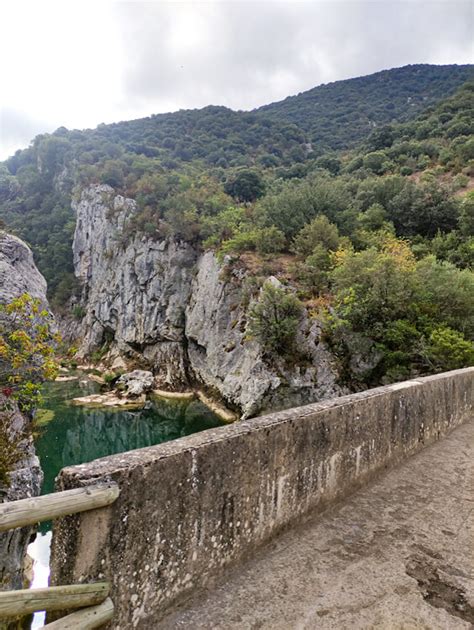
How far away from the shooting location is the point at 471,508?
407 centimetres

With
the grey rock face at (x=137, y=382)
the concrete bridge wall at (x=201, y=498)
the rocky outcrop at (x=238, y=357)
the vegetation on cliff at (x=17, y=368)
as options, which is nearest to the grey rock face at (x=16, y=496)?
the vegetation on cliff at (x=17, y=368)

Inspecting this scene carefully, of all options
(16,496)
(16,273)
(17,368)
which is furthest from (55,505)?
(16,273)

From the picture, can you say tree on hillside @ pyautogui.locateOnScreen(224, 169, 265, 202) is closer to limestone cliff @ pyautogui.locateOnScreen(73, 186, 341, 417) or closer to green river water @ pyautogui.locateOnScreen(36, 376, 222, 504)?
limestone cliff @ pyautogui.locateOnScreen(73, 186, 341, 417)

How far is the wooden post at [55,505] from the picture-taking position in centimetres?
177

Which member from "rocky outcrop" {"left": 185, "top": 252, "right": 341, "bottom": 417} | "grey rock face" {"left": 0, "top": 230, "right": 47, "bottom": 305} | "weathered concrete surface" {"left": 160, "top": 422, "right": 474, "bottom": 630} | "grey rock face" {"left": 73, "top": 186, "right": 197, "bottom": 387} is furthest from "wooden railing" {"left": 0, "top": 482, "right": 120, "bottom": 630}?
"grey rock face" {"left": 73, "top": 186, "right": 197, "bottom": 387}

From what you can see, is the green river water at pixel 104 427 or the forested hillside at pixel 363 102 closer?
the green river water at pixel 104 427

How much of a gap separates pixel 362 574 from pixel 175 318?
104 feet

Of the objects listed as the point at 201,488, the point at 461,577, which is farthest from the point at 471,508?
the point at 201,488

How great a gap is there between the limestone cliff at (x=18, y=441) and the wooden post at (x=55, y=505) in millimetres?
5121

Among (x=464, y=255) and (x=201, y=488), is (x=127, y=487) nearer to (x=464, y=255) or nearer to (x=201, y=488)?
(x=201, y=488)

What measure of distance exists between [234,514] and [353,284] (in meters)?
15.2

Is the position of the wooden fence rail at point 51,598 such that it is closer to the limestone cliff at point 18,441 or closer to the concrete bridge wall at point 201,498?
the concrete bridge wall at point 201,498

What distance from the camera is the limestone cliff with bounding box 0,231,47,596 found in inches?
237

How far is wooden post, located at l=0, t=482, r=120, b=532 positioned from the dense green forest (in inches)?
525
